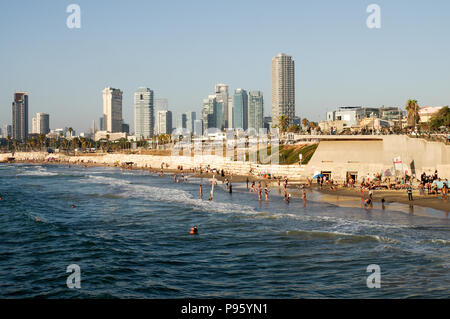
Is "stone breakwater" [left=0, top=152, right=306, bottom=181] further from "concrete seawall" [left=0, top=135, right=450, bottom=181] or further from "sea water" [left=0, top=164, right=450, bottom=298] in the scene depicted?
"sea water" [left=0, top=164, right=450, bottom=298]

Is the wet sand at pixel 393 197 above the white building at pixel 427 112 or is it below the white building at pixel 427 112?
below

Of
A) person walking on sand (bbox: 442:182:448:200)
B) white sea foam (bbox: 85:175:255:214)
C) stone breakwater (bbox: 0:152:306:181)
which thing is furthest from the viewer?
stone breakwater (bbox: 0:152:306:181)

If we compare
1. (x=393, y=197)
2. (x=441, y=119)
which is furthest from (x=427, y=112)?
(x=393, y=197)

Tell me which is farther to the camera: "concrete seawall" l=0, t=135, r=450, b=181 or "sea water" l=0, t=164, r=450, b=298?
"concrete seawall" l=0, t=135, r=450, b=181

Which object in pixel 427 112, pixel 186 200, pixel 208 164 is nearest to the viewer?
pixel 186 200

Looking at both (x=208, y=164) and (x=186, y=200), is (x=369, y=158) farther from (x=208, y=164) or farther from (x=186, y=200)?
(x=208, y=164)

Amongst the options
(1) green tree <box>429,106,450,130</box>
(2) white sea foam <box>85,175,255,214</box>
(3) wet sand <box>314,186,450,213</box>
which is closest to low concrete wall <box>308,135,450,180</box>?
(3) wet sand <box>314,186,450,213</box>

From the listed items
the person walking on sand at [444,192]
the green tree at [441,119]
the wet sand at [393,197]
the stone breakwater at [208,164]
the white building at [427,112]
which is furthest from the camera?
the white building at [427,112]

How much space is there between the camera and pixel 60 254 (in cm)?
2473

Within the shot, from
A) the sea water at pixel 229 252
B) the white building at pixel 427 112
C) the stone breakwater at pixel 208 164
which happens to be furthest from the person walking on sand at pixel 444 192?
the white building at pixel 427 112

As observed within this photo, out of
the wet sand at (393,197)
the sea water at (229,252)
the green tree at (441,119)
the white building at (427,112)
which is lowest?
the sea water at (229,252)

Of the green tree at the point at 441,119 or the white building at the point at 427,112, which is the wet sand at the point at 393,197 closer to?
the green tree at the point at 441,119

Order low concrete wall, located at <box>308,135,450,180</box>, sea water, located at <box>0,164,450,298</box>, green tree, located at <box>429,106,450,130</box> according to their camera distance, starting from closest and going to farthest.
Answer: sea water, located at <box>0,164,450,298</box>, low concrete wall, located at <box>308,135,450,180</box>, green tree, located at <box>429,106,450,130</box>

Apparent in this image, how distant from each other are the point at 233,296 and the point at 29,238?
738 inches
